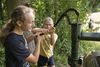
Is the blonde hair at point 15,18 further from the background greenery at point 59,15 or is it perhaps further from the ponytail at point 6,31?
the background greenery at point 59,15

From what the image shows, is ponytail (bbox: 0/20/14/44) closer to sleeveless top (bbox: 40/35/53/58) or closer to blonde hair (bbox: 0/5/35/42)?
blonde hair (bbox: 0/5/35/42)

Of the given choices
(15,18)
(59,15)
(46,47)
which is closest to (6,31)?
(15,18)

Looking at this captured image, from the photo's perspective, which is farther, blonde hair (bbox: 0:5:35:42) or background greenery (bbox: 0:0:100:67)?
background greenery (bbox: 0:0:100:67)

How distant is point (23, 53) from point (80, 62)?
0.52 m

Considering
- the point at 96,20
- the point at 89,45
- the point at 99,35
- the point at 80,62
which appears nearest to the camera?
the point at 99,35

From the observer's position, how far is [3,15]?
33.2ft

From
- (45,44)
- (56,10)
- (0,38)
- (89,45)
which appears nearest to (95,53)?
(0,38)

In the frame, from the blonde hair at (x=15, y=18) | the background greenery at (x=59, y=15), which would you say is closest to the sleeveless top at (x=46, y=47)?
the blonde hair at (x=15, y=18)

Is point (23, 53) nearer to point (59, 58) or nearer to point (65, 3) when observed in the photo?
point (59, 58)

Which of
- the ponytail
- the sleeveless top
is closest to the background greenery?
the sleeveless top

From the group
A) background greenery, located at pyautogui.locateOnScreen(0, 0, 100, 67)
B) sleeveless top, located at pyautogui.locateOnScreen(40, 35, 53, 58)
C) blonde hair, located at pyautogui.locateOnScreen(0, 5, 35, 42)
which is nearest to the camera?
blonde hair, located at pyautogui.locateOnScreen(0, 5, 35, 42)

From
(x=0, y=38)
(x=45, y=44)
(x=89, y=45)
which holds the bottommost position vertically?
(x=89, y=45)

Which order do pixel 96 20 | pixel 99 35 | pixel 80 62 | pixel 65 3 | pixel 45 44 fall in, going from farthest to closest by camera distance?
pixel 96 20 → pixel 65 3 → pixel 45 44 → pixel 80 62 → pixel 99 35

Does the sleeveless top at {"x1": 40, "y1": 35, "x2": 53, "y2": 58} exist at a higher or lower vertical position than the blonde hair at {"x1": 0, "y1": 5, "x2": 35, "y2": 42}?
lower
